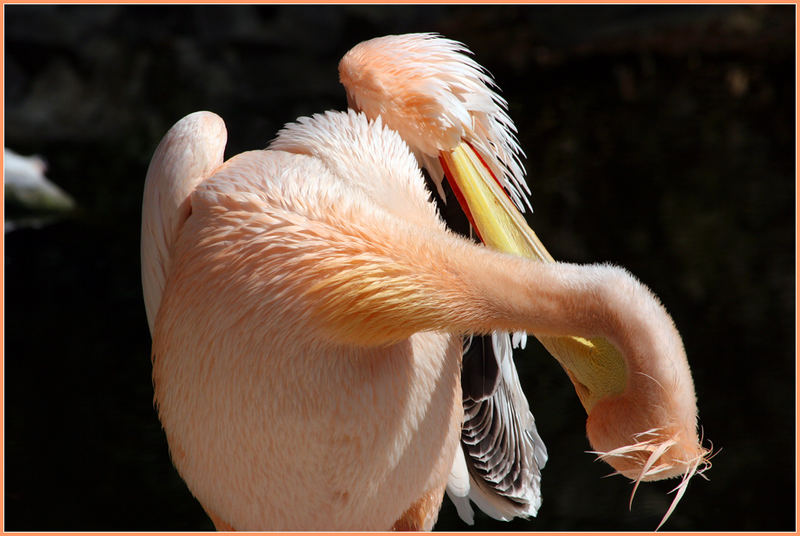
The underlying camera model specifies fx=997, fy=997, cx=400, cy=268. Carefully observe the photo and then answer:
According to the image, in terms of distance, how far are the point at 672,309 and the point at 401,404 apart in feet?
5.05

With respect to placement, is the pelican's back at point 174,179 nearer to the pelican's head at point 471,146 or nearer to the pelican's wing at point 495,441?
the pelican's head at point 471,146

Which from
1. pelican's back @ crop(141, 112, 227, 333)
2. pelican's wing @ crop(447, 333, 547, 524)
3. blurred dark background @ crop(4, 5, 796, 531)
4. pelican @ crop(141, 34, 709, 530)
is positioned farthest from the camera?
blurred dark background @ crop(4, 5, 796, 531)

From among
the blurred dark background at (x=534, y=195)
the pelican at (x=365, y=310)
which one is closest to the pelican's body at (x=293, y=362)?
the pelican at (x=365, y=310)

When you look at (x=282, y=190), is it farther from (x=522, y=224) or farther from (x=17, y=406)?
(x=17, y=406)

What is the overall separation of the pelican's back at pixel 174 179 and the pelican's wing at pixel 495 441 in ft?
1.33

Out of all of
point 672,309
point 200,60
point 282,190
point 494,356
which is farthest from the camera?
point 200,60

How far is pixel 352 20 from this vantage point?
436 centimetres

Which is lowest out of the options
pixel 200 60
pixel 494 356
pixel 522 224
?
pixel 200 60

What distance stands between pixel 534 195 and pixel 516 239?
219 centimetres

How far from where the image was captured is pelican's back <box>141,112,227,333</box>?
100cm

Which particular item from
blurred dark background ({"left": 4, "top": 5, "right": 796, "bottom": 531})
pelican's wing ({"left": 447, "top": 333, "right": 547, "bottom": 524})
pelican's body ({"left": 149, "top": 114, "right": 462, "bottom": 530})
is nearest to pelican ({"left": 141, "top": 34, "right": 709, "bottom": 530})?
pelican's body ({"left": 149, "top": 114, "right": 462, "bottom": 530})

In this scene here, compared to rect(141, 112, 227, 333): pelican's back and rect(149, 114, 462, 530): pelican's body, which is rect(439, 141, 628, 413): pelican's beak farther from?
rect(141, 112, 227, 333): pelican's back

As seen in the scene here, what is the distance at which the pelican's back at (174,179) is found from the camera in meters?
1.00

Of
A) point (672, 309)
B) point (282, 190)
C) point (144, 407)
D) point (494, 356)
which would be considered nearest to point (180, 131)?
point (282, 190)
